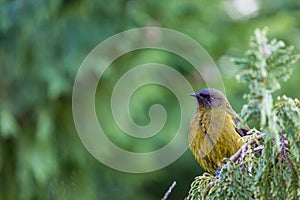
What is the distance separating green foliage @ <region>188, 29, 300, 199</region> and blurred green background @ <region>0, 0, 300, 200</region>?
3.43 metres

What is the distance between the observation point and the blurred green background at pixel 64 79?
5.47m

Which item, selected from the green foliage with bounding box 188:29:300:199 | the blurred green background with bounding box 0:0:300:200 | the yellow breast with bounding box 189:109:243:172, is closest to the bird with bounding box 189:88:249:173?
the yellow breast with bounding box 189:109:243:172

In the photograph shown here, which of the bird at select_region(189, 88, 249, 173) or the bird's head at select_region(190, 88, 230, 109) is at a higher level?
the bird's head at select_region(190, 88, 230, 109)

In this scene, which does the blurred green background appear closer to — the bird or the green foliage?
the bird

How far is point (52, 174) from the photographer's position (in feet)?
18.3

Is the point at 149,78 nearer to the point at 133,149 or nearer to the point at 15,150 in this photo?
Answer: the point at 133,149

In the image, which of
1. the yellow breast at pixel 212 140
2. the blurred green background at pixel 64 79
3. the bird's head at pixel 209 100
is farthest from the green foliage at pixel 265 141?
the blurred green background at pixel 64 79

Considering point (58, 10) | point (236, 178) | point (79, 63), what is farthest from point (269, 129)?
point (58, 10)

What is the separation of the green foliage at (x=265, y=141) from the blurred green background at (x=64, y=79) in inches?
135

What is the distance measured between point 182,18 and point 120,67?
0.92 metres

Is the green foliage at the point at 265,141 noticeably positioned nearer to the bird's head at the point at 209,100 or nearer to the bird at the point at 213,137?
the bird at the point at 213,137

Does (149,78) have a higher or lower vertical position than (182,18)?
lower

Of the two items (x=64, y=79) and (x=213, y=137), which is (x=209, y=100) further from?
(x=64, y=79)

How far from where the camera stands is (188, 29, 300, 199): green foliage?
1.69m
